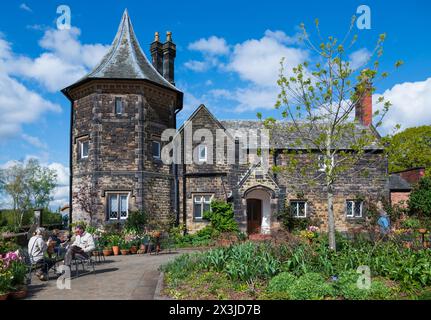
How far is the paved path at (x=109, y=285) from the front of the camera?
8516 millimetres

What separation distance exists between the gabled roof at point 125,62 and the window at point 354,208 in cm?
1389

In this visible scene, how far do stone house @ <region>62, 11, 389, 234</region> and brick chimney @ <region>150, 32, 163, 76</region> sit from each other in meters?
0.17

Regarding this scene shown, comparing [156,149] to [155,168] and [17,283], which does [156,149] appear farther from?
[17,283]

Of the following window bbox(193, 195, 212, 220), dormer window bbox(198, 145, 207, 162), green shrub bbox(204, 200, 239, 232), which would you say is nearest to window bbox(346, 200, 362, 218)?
green shrub bbox(204, 200, 239, 232)

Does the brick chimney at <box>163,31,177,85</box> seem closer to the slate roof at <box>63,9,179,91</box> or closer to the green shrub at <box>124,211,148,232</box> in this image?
the slate roof at <box>63,9,179,91</box>

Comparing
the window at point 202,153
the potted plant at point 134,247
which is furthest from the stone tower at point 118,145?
the potted plant at point 134,247

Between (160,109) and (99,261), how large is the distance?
10.5 metres

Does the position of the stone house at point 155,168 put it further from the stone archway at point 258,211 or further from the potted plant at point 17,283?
the potted plant at point 17,283

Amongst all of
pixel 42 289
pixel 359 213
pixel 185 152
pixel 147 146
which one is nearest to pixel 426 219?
pixel 359 213

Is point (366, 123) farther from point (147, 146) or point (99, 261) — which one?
point (99, 261)

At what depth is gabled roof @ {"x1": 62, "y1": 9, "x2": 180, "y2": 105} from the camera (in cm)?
2086

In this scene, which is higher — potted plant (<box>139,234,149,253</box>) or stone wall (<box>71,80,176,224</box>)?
stone wall (<box>71,80,176,224</box>)

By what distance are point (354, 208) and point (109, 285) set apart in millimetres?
19323

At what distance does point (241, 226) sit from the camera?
69.4ft
